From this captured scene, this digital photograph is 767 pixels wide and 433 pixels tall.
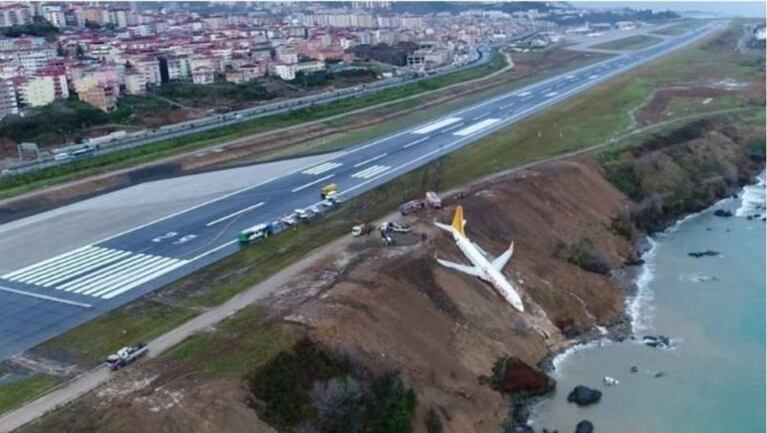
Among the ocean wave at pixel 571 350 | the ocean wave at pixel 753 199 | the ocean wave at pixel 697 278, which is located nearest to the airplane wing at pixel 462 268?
the ocean wave at pixel 571 350

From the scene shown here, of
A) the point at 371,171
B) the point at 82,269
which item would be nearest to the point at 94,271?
the point at 82,269

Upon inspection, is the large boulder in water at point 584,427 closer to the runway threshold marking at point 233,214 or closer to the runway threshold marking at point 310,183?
the runway threshold marking at point 233,214

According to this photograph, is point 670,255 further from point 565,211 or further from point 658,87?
point 658,87

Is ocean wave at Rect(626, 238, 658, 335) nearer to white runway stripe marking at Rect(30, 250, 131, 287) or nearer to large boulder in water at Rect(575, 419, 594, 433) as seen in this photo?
large boulder in water at Rect(575, 419, 594, 433)

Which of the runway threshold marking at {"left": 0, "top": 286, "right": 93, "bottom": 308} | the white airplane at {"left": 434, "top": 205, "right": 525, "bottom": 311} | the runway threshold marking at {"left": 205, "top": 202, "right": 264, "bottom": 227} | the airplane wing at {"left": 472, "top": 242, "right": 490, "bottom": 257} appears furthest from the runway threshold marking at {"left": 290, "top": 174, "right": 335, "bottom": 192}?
the runway threshold marking at {"left": 0, "top": 286, "right": 93, "bottom": 308}

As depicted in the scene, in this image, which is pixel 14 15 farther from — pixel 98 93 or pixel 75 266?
pixel 75 266

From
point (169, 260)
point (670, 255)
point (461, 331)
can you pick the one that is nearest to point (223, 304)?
point (169, 260)

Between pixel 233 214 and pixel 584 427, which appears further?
pixel 233 214
